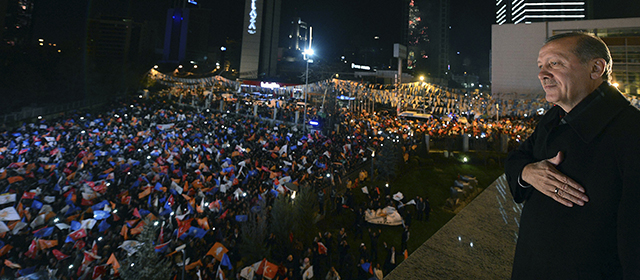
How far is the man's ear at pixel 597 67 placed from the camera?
141 cm

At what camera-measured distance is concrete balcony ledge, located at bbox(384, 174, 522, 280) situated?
125 inches

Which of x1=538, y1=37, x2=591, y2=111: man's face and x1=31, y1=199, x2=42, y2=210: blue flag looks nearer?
x1=538, y1=37, x2=591, y2=111: man's face

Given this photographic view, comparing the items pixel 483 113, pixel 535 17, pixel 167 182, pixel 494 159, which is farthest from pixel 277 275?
pixel 535 17

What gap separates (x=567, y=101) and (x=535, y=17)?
131822mm

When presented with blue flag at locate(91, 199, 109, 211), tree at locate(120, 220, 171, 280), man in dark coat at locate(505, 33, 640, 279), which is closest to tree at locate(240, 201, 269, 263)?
tree at locate(120, 220, 171, 280)

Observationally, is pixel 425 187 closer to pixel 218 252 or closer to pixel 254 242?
pixel 254 242

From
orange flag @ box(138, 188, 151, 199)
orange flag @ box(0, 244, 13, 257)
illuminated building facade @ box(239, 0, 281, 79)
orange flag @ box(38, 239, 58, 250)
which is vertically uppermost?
illuminated building facade @ box(239, 0, 281, 79)

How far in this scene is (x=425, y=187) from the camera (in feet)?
61.2

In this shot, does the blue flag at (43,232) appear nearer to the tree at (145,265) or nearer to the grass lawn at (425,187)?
the tree at (145,265)

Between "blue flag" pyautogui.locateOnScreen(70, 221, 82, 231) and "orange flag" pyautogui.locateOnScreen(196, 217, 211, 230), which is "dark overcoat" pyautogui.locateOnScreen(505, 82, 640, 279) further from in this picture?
"blue flag" pyautogui.locateOnScreen(70, 221, 82, 231)

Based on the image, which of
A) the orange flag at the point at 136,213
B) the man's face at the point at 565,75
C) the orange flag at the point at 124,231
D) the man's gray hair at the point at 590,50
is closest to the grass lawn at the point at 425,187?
the orange flag at the point at 136,213

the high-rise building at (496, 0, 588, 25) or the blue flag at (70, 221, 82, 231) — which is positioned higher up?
the high-rise building at (496, 0, 588, 25)

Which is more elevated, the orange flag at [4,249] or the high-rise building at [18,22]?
the high-rise building at [18,22]

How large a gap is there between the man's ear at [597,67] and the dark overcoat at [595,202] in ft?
0.20
